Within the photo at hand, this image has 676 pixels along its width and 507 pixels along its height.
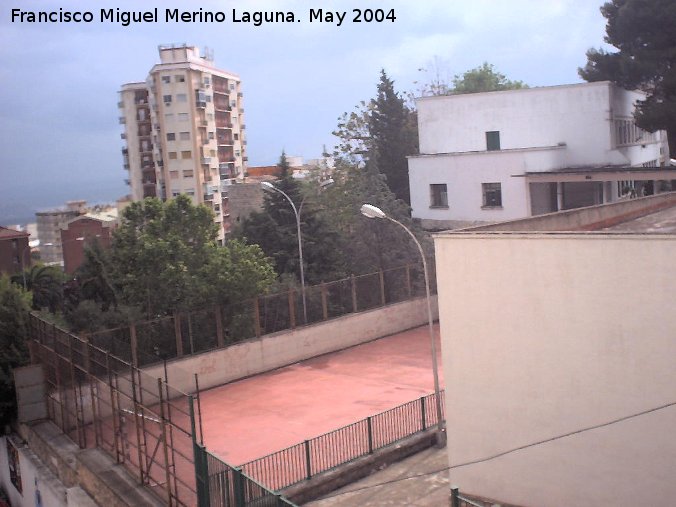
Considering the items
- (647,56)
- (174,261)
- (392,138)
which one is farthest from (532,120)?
(174,261)

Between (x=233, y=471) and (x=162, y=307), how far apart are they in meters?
14.1

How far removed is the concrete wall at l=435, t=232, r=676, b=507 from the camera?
12.2 meters

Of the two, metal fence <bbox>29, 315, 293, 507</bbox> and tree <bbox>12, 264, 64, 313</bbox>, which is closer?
metal fence <bbox>29, 315, 293, 507</bbox>

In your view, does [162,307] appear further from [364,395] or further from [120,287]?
[364,395]

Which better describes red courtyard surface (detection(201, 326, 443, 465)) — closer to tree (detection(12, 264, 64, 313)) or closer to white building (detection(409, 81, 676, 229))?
white building (detection(409, 81, 676, 229))

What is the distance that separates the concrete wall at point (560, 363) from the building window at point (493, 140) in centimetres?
2539

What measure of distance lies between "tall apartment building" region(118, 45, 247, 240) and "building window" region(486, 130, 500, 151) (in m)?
28.7

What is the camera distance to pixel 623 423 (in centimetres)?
1262

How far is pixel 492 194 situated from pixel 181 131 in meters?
35.0

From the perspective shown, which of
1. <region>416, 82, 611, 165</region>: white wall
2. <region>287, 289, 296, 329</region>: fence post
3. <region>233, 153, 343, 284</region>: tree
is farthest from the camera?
<region>416, 82, 611, 165</region>: white wall

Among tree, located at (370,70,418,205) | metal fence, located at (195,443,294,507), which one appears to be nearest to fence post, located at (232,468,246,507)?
metal fence, located at (195,443,294,507)

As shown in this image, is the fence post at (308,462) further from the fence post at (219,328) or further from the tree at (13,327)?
the fence post at (219,328)

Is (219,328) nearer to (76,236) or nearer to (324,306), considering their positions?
(324,306)

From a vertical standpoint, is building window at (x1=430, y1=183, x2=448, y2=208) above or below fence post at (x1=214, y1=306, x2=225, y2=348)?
above
